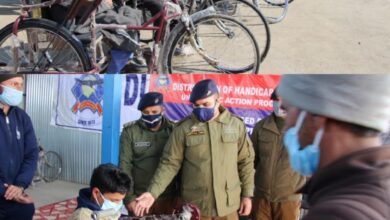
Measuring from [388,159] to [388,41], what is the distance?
6256mm

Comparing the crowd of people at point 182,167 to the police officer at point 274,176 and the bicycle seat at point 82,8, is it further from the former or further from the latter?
the bicycle seat at point 82,8

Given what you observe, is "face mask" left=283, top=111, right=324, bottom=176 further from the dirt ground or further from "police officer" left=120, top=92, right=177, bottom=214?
the dirt ground

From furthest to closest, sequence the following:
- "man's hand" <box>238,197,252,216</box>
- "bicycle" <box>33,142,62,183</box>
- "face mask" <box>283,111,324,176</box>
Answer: "bicycle" <box>33,142,62,183</box> < "man's hand" <box>238,197,252,216</box> < "face mask" <box>283,111,324,176</box>

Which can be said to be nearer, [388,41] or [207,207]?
[207,207]

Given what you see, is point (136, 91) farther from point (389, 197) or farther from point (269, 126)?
point (389, 197)

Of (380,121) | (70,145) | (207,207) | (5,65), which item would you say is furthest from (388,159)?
(70,145)

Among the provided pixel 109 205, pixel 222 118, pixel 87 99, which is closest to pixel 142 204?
pixel 109 205

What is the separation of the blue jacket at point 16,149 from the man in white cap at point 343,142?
246 centimetres

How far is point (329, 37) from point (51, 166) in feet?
13.9

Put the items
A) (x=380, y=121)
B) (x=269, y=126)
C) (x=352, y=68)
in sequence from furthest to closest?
1. (x=352, y=68)
2. (x=269, y=126)
3. (x=380, y=121)

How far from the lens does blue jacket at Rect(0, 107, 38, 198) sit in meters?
3.43

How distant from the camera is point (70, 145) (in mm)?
6668

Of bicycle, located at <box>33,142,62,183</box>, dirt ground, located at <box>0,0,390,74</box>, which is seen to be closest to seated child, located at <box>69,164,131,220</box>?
dirt ground, located at <box>0,0,390,74</box>

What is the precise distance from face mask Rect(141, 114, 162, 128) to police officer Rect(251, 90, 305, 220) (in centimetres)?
75
